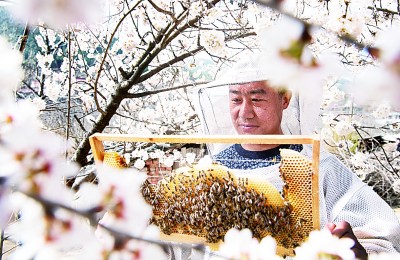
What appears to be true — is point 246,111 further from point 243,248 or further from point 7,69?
point 7,69

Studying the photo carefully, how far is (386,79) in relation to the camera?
1.35 ft

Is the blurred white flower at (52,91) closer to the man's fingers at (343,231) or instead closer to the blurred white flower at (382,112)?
the blurred white flower at (382,112)

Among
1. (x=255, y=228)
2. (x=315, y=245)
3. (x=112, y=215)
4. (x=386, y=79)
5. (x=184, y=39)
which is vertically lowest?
(x=255, y=228)

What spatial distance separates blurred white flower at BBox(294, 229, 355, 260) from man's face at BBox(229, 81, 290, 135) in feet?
4.21

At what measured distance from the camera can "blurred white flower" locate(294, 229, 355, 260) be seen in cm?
79

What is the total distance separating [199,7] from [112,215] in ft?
8.60

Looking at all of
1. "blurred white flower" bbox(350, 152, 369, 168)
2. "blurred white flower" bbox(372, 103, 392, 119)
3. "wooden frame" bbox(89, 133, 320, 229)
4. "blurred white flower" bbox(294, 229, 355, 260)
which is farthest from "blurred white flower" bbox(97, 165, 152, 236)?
"blurred white flower" bbox(350, 152, 369, 168)

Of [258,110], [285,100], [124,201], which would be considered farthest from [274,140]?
[124,201]

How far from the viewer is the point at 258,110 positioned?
2117mm

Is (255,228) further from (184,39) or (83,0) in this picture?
(184,39)

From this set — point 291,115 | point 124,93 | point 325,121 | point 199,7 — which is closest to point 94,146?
point 291,115

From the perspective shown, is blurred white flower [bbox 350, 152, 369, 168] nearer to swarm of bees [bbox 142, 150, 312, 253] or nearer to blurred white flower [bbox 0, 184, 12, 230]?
swarm of bees [bbox 142, 150, 312, 253]

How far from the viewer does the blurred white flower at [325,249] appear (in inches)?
31.3

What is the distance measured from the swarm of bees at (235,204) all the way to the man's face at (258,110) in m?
0.44
